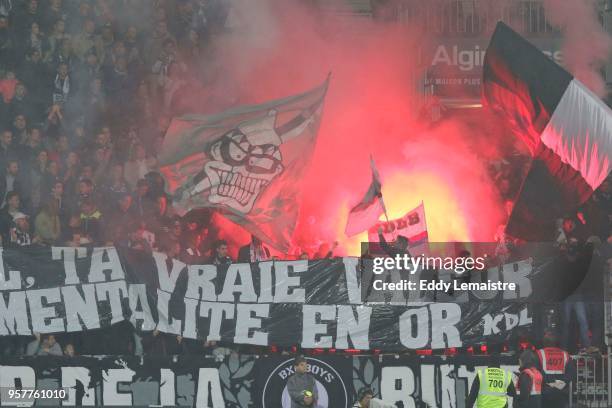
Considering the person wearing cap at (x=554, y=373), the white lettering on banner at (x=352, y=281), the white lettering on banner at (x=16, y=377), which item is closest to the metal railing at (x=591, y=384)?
the person wearing cap at (x=554, y=373)

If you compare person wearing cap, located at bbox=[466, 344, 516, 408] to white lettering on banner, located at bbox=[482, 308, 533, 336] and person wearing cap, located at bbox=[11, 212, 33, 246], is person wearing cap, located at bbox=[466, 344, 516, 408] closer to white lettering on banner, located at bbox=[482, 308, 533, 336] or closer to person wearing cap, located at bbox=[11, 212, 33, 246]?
white lettering on banner, located at bbox=[482, 308, 533, 336]

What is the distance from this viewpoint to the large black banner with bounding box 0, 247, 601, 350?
42.5ft

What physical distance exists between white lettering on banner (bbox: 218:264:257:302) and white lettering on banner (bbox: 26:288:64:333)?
1.75 metres

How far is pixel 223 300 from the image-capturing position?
13055mm

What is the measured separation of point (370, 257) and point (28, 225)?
4.17 meters

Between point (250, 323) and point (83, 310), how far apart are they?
5.84 ft

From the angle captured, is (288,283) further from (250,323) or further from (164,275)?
(164,275)

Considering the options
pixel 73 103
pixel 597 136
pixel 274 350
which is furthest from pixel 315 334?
pixel 73 103

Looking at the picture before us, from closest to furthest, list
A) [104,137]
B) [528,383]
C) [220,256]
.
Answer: [528,383] → [220,256] → [104,137]

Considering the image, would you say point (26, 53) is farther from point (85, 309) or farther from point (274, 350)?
point (274, 350)

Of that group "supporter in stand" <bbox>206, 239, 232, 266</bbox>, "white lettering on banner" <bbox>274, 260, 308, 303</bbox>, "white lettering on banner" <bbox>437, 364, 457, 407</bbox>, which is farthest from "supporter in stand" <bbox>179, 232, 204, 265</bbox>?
"white lettering on banner" <bbox>437, 364, 457, 407</bbox>

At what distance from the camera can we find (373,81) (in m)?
18.2

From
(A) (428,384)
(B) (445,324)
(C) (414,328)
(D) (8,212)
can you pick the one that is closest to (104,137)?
(D) (8,212)

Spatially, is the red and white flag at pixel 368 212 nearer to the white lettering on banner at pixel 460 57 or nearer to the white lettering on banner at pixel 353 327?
the white lettering on banner at pixel 353 327
